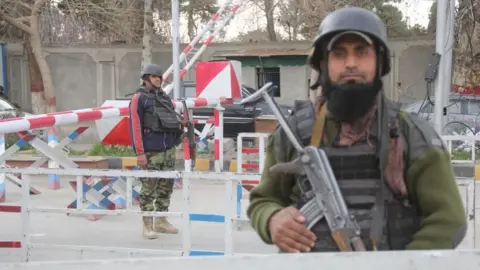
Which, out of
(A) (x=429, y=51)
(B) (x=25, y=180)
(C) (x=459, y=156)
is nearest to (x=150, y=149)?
(B) (x=25, y=180)

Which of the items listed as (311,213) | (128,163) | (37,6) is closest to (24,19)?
(37,6)

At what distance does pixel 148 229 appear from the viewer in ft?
21.6

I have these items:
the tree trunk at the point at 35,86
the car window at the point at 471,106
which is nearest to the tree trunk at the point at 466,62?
the car window at the point at 471,106

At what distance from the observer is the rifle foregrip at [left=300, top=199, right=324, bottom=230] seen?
1.86 metres

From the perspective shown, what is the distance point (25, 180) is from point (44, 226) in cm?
210

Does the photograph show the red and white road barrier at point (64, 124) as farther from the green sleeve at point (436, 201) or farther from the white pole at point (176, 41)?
the green sleeve at point (436, 201)

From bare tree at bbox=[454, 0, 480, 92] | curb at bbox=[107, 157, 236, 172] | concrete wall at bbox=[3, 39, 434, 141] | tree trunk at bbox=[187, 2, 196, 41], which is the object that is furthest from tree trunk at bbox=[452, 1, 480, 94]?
tree trunk at bbox=[187, 2, 196, 41]

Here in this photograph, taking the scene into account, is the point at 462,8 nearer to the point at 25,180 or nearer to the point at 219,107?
Result: the point at 219,107

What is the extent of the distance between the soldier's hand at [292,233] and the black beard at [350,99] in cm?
33

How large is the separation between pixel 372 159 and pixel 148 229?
498cm

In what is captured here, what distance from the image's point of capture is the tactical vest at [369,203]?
1871 mm

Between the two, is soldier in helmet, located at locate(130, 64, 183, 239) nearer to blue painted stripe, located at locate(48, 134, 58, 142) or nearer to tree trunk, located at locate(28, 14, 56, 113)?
blue painted stripe, located at locate(48, 134, 58, 142)

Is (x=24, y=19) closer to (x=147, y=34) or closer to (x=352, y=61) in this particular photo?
(x=147, y=34)

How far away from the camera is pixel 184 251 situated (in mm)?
5023
